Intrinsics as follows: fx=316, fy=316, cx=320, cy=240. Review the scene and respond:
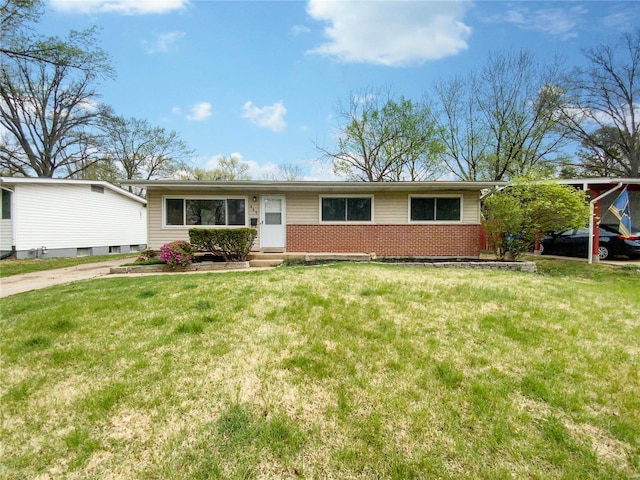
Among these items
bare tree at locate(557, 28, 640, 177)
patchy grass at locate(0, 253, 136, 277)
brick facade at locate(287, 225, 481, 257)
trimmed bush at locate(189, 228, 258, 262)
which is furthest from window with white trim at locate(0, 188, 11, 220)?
bare tree at locate(557, 28, 640, 177)

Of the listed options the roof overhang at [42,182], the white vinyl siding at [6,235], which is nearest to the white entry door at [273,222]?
the roof overhang at [42,182]

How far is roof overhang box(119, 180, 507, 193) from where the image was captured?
9.76 meters

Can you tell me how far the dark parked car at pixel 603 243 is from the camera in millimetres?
10890

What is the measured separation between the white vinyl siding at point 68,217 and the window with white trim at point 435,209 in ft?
45.9

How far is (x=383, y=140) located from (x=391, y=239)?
12726 millimetres

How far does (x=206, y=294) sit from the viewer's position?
183 inches

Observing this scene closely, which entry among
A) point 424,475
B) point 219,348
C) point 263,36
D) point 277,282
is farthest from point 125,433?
point 263,36

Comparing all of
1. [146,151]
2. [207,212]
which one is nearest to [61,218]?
[207,212]

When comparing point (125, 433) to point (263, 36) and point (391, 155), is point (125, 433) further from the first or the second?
point (391, 155)

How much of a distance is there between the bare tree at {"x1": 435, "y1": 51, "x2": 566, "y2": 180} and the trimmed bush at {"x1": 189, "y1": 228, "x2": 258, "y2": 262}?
54.7ft

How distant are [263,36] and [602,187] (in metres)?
12.8

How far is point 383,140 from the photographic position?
2122 cm

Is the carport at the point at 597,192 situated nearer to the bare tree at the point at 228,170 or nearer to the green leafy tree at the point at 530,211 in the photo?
the green leafy tree at the point at 530,211

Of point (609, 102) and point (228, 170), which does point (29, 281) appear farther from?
point (609, 102)
